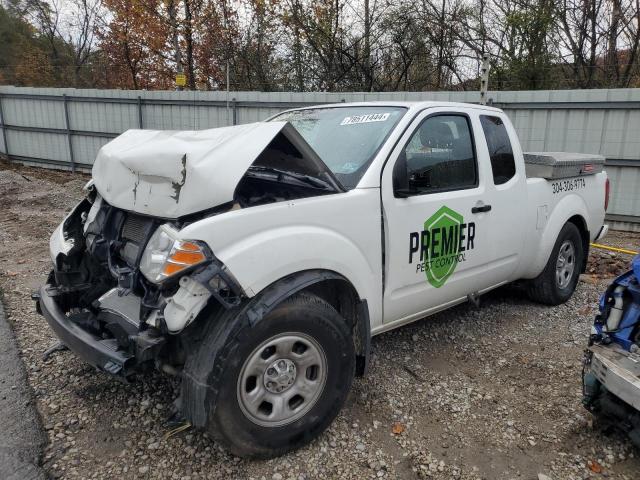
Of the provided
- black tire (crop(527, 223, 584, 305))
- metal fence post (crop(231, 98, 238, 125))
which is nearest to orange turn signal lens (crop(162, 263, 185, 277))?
black tire (crop(527, 223, 584, 305))

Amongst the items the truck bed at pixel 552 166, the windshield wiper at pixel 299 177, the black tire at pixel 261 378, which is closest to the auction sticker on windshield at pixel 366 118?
the windshield wiper at pixel 299 177

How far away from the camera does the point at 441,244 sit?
3.45 metres

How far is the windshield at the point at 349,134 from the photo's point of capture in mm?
3168

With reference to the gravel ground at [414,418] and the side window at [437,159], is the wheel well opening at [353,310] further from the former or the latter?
the side window at [437,159]

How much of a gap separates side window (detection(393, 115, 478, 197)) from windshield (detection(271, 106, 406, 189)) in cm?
20

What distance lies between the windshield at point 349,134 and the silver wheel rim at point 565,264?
8.31ft

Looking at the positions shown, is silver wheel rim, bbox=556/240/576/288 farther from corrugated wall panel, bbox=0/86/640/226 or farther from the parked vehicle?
corrugated wall panel, bbox=0/86/640/226

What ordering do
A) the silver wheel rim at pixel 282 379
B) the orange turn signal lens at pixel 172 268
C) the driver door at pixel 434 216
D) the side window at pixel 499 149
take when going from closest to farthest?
the orange turn signal lens at pixel 172 268
the silver wheel rim at pixel 282 379
the driver door at pixel 434 216
the side window at pixel 499 149

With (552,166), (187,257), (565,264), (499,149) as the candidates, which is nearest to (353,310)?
(187,257)

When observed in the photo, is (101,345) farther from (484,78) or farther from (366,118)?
(484,78)

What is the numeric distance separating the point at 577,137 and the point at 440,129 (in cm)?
647

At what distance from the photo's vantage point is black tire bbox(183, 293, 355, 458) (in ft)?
7.66

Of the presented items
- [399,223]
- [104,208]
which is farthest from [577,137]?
[104,208]

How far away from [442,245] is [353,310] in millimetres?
900
